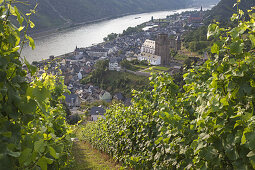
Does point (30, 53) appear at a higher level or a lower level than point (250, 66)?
lower

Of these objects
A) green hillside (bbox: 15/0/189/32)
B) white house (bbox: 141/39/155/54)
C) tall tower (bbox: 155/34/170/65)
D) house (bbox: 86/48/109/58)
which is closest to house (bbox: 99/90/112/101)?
tall tower (bbox: 155/34/170/65)

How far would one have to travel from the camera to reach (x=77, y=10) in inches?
3615

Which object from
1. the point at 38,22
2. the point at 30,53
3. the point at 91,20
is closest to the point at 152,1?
the point at 91,20

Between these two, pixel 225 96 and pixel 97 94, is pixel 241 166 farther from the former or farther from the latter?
pixel 97 94

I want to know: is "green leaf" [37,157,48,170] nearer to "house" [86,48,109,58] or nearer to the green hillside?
"house" [86,48,109,58]

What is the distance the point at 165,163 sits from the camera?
3.37 m

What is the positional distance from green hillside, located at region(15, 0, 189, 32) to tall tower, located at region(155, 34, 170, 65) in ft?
108

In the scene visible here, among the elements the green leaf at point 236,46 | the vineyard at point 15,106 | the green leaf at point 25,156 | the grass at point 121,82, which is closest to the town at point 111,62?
the grass at point 121,82

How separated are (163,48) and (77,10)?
54.0m

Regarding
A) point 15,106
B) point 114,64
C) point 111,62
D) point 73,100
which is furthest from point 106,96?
point 15,106

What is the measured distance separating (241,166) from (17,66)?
1.64 metres

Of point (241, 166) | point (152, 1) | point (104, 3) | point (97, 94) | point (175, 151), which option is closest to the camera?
point (241, 166)

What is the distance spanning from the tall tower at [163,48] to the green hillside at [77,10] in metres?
32.8

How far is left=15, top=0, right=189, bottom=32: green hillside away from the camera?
75812 millimetres
